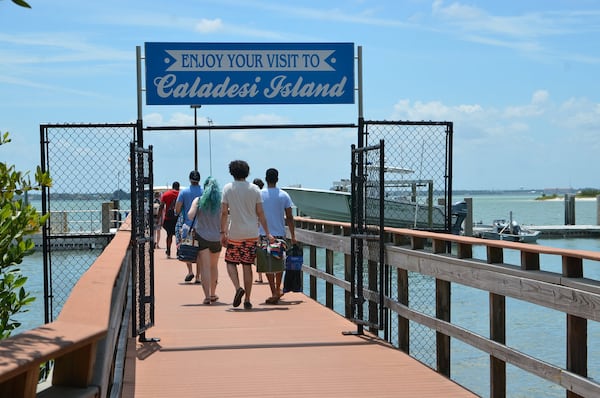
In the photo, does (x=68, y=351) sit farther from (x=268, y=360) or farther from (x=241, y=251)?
(x=241, y=251)

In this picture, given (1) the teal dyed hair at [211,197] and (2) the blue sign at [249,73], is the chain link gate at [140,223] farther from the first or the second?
(1) the teal dyed hair at [211,197]

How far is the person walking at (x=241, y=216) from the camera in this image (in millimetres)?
10141

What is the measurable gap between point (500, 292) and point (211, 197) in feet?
18.1

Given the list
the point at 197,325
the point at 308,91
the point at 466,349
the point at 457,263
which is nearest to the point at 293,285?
the point at 197,325

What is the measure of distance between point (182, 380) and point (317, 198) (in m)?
36.2

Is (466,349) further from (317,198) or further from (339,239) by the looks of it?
(317,198)

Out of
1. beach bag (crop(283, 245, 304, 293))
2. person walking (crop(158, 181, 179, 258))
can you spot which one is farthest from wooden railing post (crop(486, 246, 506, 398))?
person walking (crop(158, 181, 179, 258))

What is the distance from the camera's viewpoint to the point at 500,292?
638 centimetres

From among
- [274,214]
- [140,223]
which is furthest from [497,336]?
[274,214]

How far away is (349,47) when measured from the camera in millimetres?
9172

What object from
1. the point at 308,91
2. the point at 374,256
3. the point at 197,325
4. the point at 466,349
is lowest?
the point at 466,349

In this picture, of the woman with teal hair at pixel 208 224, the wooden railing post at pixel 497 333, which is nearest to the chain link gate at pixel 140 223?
the woman with teal hair at pixel 208 224

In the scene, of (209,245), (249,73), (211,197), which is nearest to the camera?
(249,73)

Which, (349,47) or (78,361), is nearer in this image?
(78,361)
